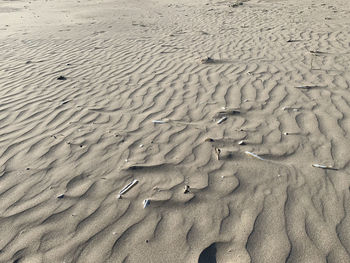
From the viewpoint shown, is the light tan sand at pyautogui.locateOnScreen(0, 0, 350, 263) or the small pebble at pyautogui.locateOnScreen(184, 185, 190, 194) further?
the small pebble at pyautogui.locateOnScreen(184, 185, 190, 194)

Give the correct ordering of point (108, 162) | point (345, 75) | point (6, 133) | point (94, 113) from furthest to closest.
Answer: point (345, 75)
point (94, 113)
point (6, 133)
point (108, 162)

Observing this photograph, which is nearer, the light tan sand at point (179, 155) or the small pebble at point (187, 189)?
the light tan sand at point (179, 155)

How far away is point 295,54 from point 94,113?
14.4 feet

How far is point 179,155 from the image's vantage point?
3.17 meters

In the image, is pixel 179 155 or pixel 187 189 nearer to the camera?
pixel 187 189

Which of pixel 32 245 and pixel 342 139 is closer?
pixel 32 245

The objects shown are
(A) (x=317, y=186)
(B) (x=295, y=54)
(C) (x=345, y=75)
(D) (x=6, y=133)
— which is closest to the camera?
(A) (x=317, y=186)

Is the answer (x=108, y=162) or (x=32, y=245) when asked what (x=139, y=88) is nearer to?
(x=108, y=162)

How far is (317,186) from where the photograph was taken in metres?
2.63

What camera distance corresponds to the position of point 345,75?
4.86 metres

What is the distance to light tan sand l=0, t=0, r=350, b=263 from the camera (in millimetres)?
2217

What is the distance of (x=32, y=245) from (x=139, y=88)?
3.20m

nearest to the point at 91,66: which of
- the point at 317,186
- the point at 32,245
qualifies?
the point at 32,245

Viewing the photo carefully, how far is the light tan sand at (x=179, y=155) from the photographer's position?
2.22 meters
